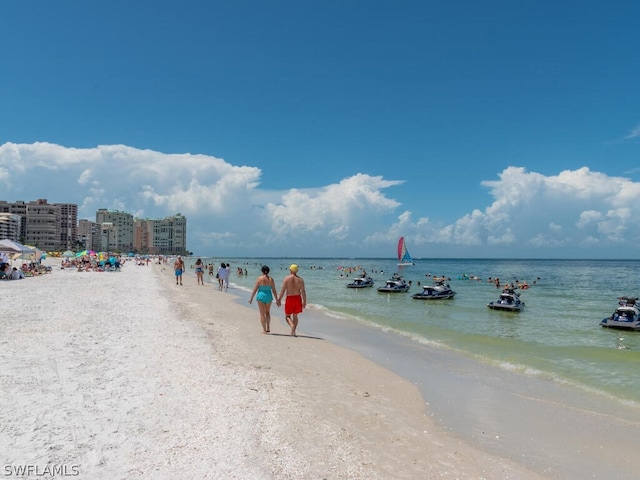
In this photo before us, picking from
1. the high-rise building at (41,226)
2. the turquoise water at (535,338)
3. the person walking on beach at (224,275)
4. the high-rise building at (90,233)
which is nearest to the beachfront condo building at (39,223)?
the high-rise building at (41,226)

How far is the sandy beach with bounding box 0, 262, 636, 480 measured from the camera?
412 centimetres

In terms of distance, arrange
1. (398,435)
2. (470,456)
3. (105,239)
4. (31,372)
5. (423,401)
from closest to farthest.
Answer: (470,456) → (398,435) → (31,372) → (423,401) → (105,239)

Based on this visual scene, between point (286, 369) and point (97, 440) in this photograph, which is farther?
point (286, 369)

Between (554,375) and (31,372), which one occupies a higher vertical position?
(31,372)

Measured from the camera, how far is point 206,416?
5.30 meters

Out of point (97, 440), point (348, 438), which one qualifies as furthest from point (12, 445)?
point (348, 438)

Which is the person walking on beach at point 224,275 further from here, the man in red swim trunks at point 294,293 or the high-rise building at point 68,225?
the high-rise building at point 68,225

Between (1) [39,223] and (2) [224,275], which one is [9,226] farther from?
(2) [224,275]

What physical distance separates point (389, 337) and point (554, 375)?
5.73 meters

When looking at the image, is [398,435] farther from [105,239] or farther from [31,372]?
[105,239]

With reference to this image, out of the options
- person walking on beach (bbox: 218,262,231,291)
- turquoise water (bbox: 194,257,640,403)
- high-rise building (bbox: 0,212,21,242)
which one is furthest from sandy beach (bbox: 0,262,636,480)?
high-rise building (bbox: 0,212,21,242)

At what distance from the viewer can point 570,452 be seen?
558cm

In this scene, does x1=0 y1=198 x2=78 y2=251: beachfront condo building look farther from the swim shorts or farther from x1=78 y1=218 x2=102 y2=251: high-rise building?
the swim shorts

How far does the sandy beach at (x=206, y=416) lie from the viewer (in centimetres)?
412
